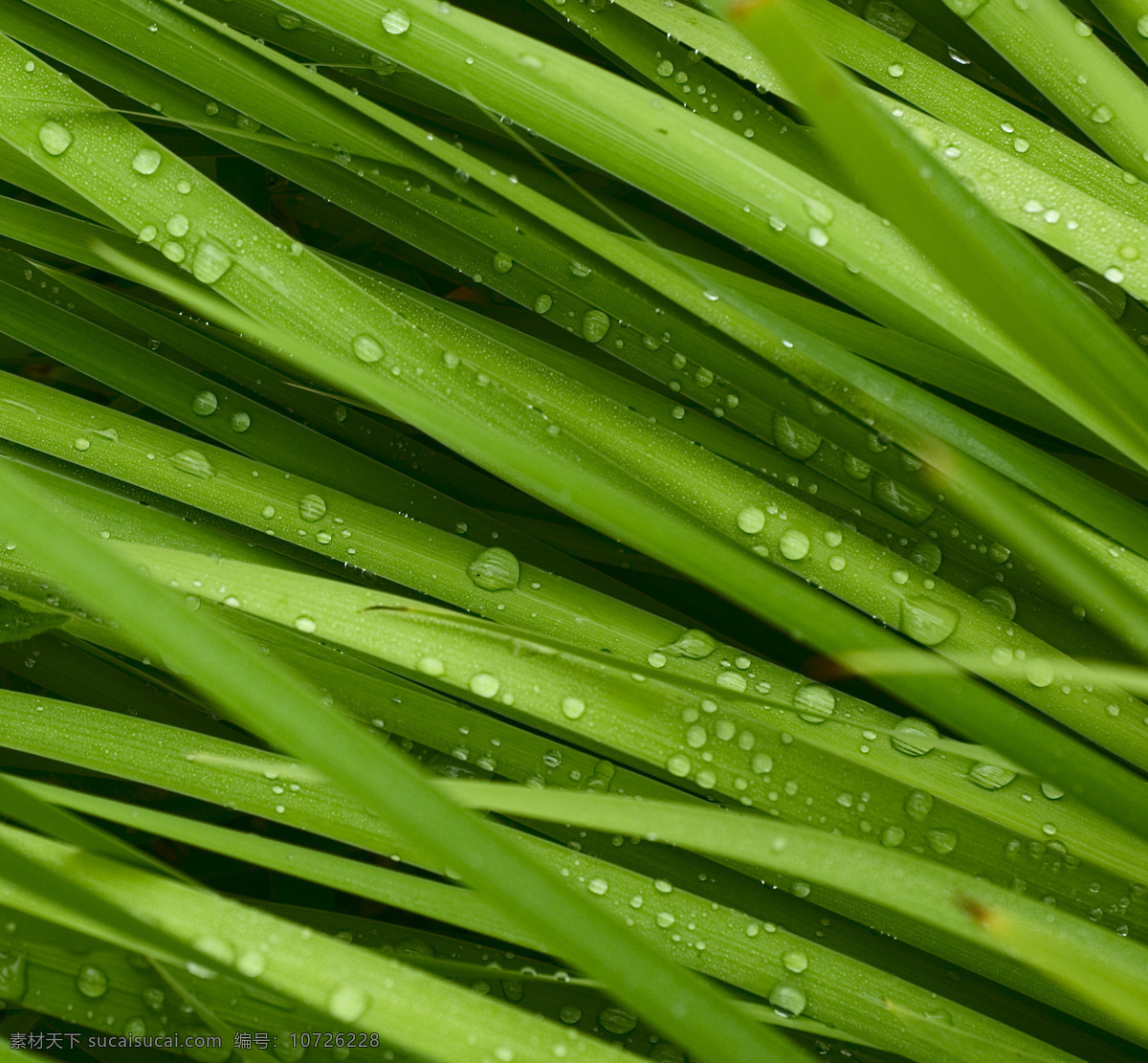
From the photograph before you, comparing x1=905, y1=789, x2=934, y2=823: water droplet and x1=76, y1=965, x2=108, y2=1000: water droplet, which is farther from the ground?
x1=905, y1=789, x2=934, y2=823: water droplet

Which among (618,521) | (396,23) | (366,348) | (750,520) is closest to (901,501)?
(750,520)

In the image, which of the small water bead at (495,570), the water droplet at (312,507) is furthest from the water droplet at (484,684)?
the water droplet at (312,507)

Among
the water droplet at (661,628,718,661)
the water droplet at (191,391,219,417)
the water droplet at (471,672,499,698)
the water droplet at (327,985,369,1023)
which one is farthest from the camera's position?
the water droplet at (191,391,219,417)

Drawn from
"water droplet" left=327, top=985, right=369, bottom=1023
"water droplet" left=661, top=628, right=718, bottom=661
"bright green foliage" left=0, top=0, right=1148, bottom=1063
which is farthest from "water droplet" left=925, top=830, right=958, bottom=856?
"water droplet" left=327, top=985, right=369, bottom=1023

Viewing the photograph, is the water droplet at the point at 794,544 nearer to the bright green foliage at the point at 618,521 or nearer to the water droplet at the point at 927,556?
the bright green foliage at the point at 618,521

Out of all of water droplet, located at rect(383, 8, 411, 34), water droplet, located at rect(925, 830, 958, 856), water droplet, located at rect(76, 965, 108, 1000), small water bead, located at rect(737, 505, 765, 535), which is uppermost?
water droplet, located at rect(383, 8, 411, 34)

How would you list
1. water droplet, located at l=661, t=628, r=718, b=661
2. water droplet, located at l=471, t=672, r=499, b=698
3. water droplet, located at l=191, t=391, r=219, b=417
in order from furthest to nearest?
1. water droplet, located at l=191, t=391, r=219, b=417
2. water droplet, located at l=661, t=628, r=718, b=661
3. water droplet, located at l=471, t=672, r=499, b=698

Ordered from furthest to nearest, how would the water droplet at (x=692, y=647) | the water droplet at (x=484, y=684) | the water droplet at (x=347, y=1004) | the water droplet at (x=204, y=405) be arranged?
the water droplet at (x=204, y=405), the water droplet at (x=692, y=647), the water droplet at (x=484, y=684), the water droplet at (x=347, y=1004)

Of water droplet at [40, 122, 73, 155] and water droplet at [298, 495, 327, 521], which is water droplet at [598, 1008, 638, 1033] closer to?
water droplet at [298, 495, 327, 521]
